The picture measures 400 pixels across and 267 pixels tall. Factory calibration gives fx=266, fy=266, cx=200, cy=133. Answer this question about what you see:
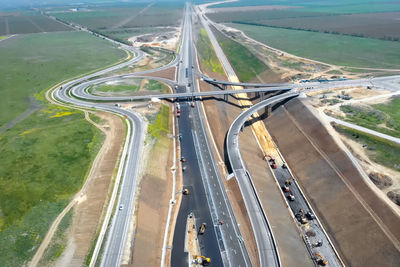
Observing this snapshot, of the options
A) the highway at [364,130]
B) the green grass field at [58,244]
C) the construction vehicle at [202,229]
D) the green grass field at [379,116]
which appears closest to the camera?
the green grass field at [58,244]

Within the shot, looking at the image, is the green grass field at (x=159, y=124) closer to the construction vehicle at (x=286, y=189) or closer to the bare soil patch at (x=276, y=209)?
the bare soil patch at (x=276, y=209)

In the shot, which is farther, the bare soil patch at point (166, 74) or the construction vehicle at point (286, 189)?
the bare soil patch at point (166, 74)

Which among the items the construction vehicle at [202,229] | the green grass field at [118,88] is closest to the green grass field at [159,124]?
the green grass field at [118,88]

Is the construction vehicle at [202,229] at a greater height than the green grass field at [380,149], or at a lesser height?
lesser

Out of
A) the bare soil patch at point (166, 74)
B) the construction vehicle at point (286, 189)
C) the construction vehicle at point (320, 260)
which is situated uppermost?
the bare soil patch at point (166, 74)

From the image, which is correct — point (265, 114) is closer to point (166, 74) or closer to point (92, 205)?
point (166, 74)

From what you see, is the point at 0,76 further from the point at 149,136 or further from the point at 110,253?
the point at 110,253

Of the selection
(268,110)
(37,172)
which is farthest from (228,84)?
(37,172)
